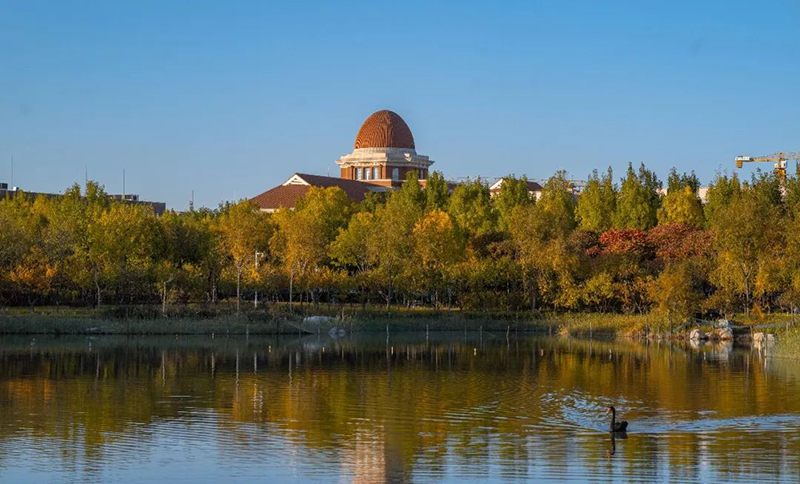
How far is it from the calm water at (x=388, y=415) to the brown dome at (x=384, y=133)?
80.1 metres

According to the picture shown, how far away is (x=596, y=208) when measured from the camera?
83.6 metres

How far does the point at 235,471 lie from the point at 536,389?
639 inches

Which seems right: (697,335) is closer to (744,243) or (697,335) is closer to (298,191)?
(744,243)

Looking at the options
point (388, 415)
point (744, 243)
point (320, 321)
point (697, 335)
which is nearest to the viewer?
point (388, 415)

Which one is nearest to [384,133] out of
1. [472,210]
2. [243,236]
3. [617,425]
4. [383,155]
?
[383,155]

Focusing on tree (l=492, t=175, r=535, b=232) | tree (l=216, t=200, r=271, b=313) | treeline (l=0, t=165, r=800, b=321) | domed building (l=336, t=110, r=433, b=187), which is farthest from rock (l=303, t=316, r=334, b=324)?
domed building (l=336, t=110, r=433, b=187)

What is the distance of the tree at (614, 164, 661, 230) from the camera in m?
81.8

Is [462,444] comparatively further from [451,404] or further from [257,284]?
[257,284]

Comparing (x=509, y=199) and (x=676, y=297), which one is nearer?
(x=676, y=297)

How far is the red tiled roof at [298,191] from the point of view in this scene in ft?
351

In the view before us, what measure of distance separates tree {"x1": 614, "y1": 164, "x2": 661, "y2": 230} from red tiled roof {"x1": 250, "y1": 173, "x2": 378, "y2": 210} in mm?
27996

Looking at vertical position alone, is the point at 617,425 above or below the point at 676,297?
below

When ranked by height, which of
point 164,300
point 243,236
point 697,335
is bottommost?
point 697,335

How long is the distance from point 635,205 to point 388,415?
55.4 meters
